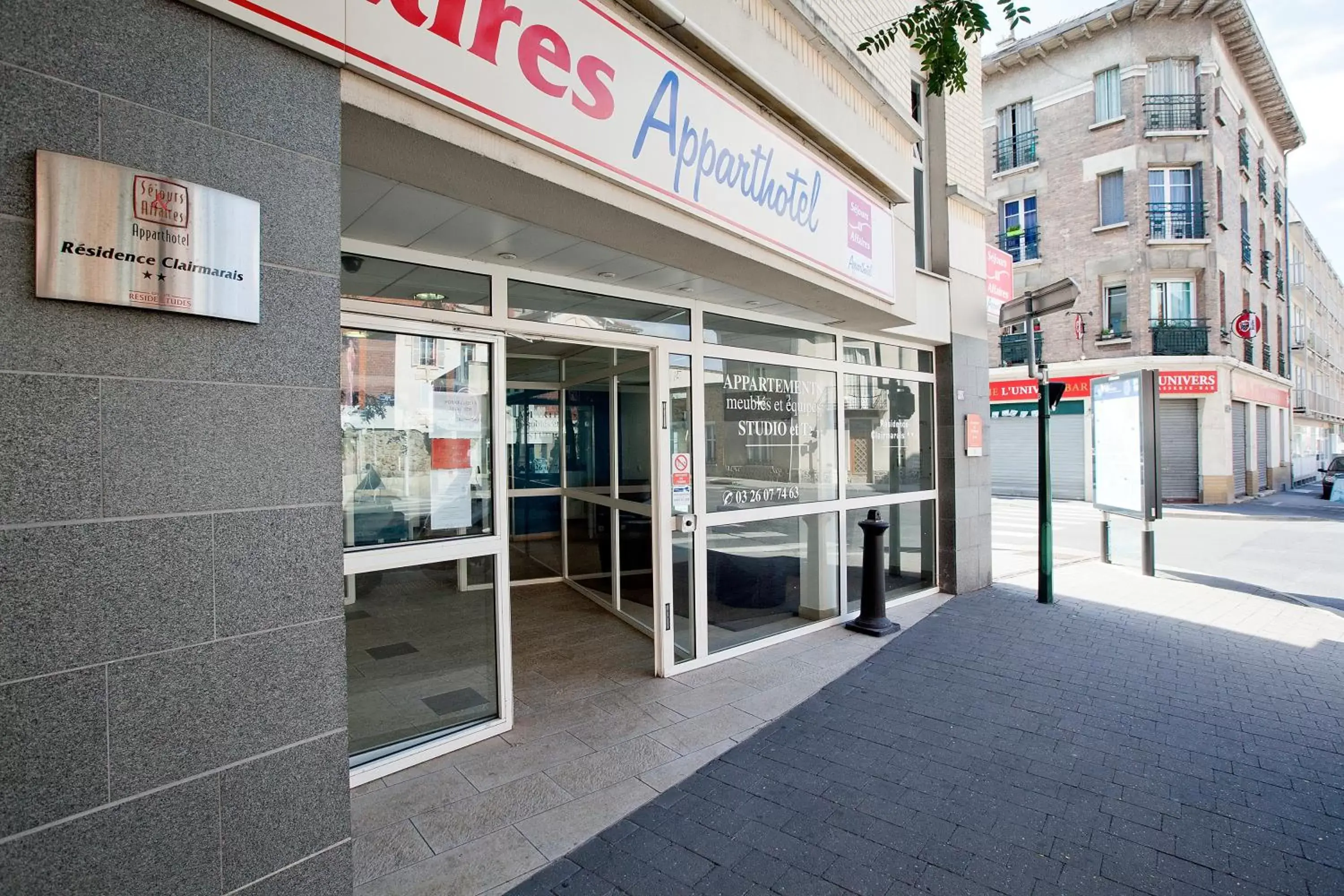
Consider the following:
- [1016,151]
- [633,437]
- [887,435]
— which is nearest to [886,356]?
[887,435]

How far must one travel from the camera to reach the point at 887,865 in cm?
270

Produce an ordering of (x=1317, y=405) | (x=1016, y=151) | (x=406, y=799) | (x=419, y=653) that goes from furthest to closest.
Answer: (x=1317, y=405) → (x=1016, y=151) → (x=419, y=653) → (x=406, y=799)

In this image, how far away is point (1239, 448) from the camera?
20.8 m

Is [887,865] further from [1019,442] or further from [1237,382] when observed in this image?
[1237,382]

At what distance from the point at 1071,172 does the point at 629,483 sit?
21.2 meters

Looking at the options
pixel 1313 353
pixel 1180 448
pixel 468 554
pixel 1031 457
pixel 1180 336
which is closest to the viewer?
pixel 468 554

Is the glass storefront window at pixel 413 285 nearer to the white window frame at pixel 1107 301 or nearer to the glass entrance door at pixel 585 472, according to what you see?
the glass entrance door at pixel 585 472

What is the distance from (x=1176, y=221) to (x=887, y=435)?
61.5 ft

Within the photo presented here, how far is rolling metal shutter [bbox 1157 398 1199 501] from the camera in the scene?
63.0ft

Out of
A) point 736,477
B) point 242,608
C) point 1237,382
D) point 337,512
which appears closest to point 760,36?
point 736,477

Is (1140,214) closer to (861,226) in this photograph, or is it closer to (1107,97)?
(1107,97)

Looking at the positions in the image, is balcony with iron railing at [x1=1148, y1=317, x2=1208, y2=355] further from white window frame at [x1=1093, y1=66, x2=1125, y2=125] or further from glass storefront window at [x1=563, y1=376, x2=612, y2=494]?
glass storefront window at [x1=563, y1=376, x2=612, y2=494]

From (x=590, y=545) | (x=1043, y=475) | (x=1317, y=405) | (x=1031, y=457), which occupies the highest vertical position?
(x=1317, y=405)

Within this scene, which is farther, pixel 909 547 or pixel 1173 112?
pixel 1173 112
